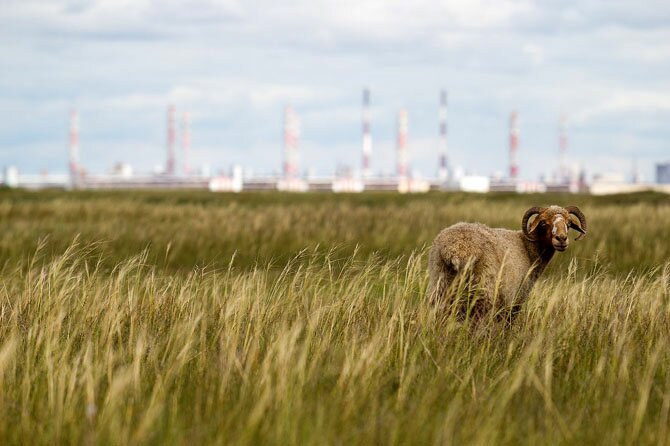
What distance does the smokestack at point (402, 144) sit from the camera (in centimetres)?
15762

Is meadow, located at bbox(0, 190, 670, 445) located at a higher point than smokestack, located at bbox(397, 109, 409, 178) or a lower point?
lower

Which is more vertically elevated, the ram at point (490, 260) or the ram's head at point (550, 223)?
the ram's head at point (550, 223)

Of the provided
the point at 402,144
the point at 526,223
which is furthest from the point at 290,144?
the point at 526,223

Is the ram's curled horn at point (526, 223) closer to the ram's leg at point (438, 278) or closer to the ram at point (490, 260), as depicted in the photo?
the ram at point (490, 260)

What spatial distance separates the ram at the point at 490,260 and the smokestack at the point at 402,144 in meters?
149

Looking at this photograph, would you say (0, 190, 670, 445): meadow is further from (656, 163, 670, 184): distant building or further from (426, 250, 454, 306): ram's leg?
(656, 163, 670, 184): distant building

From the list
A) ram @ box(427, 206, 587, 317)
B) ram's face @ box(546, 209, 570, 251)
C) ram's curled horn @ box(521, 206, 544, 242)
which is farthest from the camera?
ram's curled horn @ box(521, 206, 544, 242)

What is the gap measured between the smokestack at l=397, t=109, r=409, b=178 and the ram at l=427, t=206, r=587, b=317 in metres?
149

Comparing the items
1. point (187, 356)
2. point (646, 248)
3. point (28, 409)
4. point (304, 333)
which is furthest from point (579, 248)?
point (28, 409)

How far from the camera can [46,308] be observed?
671 centimetres

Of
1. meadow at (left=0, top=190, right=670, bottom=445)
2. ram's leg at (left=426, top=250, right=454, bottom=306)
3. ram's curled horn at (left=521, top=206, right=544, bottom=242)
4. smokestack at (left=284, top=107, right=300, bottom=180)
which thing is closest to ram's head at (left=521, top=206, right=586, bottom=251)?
ram's curled horn at (left=521, top=206, right=544, bottom=242)

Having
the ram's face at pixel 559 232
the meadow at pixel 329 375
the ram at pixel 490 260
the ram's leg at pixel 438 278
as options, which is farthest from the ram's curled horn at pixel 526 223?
the ram's leg at pixel 438 278

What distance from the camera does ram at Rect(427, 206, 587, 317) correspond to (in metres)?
7.10

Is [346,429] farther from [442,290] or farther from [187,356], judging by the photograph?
[442,290]
